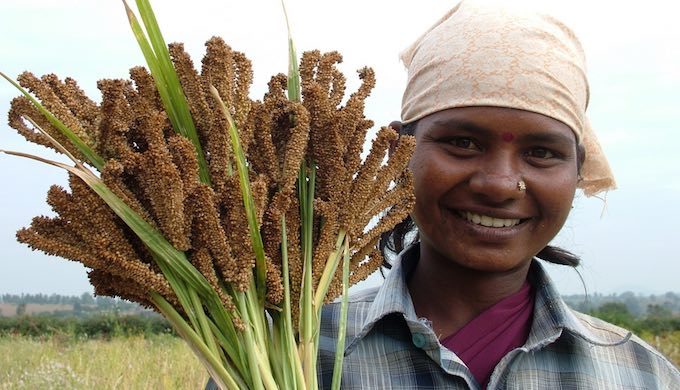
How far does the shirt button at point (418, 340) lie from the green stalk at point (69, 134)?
0.96 m

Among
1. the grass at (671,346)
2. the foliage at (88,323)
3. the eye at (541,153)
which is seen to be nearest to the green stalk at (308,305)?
the eye at (541,153)

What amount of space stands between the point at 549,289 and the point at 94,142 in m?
1.39

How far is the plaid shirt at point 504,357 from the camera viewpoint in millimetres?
2115

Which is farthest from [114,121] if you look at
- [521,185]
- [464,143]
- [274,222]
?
[521,185]

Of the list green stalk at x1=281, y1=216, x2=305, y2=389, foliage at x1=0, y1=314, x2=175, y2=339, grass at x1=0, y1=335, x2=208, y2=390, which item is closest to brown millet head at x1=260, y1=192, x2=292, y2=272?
green stalk at x1=281, y1=216, x2=305, y2=389

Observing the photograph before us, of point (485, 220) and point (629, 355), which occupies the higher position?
point (485, 220)

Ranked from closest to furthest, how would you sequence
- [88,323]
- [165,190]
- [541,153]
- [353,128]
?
[165,190] < [353,128] < [541,153] < [88,323]

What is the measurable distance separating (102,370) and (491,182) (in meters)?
3.92

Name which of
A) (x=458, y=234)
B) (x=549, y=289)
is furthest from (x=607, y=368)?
(x=458, y=234)

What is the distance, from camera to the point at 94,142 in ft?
5.50

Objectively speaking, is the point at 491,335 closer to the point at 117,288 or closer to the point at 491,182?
the point at 491,182

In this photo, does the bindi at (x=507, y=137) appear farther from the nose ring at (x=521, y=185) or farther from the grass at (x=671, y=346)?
the grass at (x=671, y=346)

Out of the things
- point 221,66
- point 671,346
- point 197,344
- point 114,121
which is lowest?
point 671,346

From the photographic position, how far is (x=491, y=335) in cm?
222
